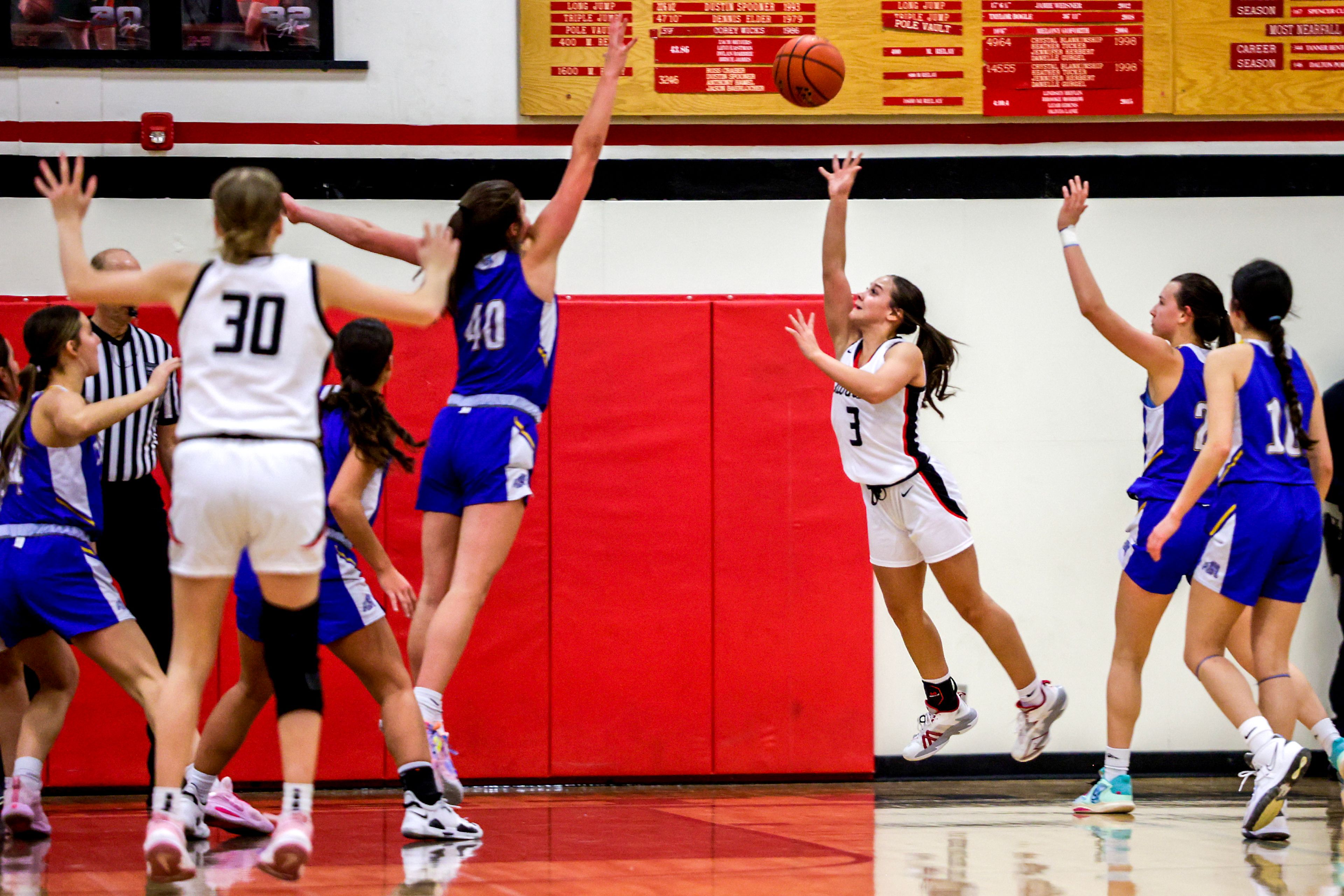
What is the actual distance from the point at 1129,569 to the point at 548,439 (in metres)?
2.82

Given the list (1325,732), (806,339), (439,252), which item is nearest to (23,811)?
(439,252)

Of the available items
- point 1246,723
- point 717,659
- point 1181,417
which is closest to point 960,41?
point 1181,417

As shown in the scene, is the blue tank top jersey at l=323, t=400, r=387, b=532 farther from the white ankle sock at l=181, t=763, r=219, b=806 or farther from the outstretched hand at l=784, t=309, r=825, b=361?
the outstretched hand at l=784, t=309, r=825, b=361

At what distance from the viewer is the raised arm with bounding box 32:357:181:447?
4590 mm

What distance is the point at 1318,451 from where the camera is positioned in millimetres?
5145

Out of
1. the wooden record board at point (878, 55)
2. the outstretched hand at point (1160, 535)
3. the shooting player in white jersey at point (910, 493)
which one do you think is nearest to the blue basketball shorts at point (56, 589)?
the shooting player in white jersey at point (910, 493)

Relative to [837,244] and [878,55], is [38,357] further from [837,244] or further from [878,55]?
[878,55]

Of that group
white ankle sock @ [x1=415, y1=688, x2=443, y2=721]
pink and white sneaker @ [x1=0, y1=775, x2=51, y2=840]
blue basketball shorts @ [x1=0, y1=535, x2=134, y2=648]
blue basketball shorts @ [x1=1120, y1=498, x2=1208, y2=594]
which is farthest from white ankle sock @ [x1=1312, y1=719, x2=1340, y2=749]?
pink and white sneaker @ [x1=0, y1=775, x2=51, y2=840]

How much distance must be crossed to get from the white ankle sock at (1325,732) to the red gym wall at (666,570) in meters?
2.26

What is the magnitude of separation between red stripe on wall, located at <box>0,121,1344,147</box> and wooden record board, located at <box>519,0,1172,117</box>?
9 cm

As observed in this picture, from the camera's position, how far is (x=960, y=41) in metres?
7.26

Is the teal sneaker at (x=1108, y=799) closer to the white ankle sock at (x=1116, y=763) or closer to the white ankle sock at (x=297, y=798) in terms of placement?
the white ankle sock at (x=1116, y=763)

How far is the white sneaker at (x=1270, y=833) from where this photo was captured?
15.7 ft

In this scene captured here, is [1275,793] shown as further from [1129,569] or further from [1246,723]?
[1129,569]
